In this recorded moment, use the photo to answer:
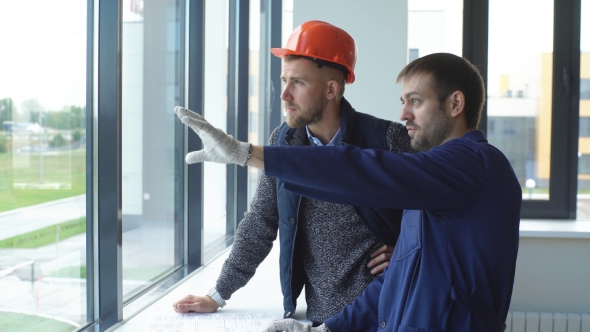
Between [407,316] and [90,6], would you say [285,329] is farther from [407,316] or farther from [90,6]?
[90,6]

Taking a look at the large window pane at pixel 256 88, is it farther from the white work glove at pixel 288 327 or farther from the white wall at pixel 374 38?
the white work glove at pixel 288 327

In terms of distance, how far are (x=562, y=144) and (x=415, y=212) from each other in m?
2.59

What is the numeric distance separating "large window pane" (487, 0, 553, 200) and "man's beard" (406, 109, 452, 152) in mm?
2373

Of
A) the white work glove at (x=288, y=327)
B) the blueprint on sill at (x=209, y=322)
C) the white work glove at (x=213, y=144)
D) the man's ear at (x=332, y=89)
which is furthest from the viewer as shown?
the man's ear at (x=332, y=89)

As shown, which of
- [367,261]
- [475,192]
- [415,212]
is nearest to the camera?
[475,192]

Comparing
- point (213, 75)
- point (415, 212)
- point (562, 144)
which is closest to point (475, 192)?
point (415, 212)

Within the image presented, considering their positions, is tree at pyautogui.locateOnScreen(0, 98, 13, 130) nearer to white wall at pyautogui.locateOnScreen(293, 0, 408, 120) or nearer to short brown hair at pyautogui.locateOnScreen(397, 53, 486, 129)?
short brown hair at pyautogui.locateOnScreen(397, 53, 486, 129)

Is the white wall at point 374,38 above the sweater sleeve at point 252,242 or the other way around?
above

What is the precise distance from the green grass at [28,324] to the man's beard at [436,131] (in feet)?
3.14

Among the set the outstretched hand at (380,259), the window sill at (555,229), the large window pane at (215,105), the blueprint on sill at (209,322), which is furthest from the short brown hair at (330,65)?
the window sill at (555,229)

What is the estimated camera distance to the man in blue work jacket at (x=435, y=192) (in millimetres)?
992

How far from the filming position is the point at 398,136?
154 centimetres

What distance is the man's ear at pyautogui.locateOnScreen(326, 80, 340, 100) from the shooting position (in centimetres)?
160

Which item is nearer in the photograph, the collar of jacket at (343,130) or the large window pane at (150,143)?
the collar of jacket at (343,130)
